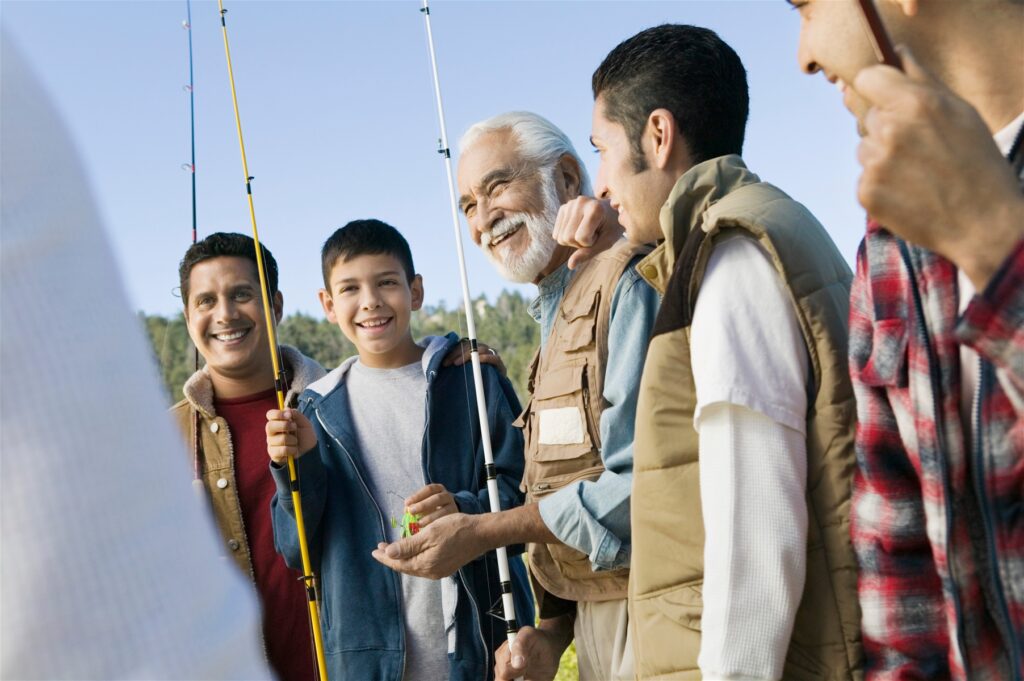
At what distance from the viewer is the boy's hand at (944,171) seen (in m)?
1.08

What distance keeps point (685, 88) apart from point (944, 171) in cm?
133

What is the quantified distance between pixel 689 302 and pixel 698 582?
0.46 meters

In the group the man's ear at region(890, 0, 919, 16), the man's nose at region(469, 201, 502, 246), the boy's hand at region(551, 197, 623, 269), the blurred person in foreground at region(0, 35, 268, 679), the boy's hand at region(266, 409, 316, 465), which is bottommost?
the blurred person in foreground at region(0, 35, 268, 679)

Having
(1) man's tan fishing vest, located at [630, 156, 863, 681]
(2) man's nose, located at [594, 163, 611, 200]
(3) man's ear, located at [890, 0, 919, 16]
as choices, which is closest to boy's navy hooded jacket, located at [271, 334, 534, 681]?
(2) man's nose, located at [594, 163, 611, 200]

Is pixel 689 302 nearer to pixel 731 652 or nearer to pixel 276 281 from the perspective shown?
pixel 731 652

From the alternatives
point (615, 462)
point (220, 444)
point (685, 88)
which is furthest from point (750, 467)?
point (220, 444)

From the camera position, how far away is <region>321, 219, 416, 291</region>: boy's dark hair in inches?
153

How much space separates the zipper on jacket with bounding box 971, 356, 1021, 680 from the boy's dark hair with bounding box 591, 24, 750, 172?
1163mm

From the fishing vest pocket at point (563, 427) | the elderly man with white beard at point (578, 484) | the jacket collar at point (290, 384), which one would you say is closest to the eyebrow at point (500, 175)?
the elderly man with white beard at point (578, 484)

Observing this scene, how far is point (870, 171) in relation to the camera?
3.67 feet

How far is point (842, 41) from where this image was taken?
143 centimetres

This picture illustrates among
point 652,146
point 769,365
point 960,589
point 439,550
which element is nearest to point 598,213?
point 652,146

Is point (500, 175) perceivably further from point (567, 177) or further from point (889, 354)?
point (889, 354)

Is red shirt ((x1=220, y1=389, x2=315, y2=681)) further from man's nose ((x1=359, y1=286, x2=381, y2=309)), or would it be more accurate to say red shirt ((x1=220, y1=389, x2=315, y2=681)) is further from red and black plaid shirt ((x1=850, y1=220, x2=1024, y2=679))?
red and black plaid shirt ((x1=850, y1=220, x2=1024, y2=679))
